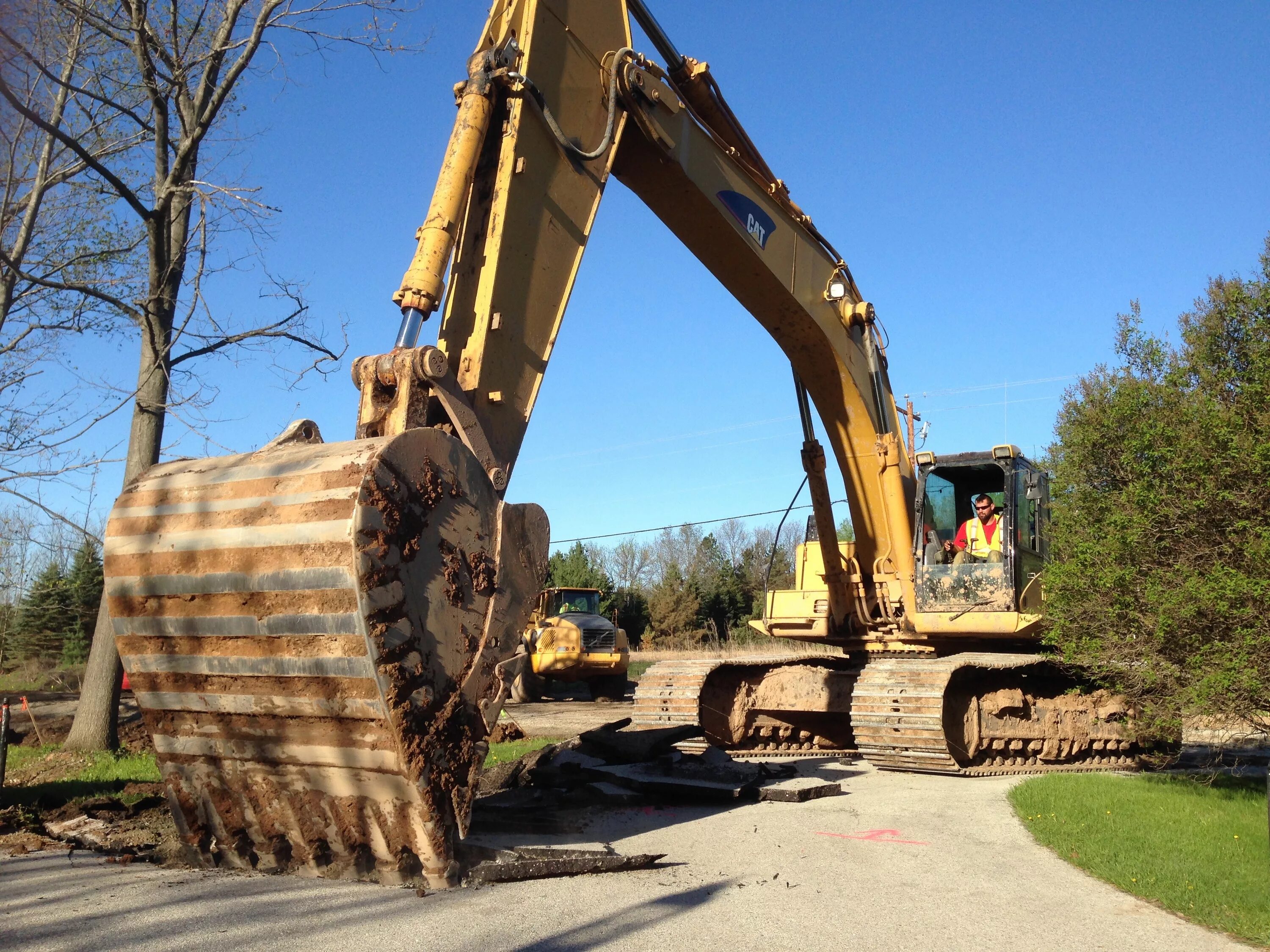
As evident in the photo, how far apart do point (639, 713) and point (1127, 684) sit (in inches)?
196

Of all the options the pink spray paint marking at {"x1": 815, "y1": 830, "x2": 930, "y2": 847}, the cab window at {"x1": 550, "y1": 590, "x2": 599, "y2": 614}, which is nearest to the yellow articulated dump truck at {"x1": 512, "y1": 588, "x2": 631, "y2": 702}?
the cab window at {"x1": 550, "y1": 590, "x2": 599, "y2": 614}

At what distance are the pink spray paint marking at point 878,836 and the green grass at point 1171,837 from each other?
835mm

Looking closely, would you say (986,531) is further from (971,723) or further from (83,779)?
(83,779)

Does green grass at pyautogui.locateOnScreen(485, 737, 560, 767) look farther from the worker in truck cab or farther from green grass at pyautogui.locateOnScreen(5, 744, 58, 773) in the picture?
the worker in truck cab

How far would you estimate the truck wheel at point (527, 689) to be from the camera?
22.7 meters

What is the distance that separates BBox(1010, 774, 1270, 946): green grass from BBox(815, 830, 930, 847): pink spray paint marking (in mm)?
835

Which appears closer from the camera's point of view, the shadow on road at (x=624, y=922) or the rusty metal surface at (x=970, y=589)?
the shadow on road at (x=624, y=922)

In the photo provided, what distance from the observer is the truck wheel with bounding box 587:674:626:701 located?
2341 cm

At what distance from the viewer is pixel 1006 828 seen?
276 inches

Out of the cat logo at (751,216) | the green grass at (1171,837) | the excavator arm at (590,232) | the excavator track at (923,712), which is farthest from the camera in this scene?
the excavator track at (923,712)

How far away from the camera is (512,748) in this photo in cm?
1123

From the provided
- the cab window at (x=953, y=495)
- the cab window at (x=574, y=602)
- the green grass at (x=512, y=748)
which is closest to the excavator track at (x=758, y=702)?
the green grass at (x=512, y=748)

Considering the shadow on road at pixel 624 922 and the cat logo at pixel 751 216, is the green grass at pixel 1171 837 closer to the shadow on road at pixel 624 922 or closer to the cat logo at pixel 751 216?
the shadow on road at pixel 624 922

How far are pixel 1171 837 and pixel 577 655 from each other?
16.5 metres
